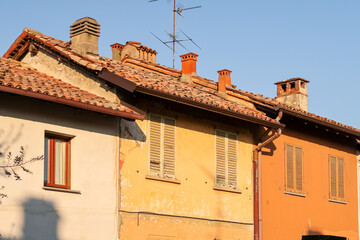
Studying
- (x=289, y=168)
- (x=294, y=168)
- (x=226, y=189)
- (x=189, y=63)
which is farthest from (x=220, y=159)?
(x=189, y=63)

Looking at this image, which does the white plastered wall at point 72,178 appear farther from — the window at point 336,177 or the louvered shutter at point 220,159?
the window at point 336,177

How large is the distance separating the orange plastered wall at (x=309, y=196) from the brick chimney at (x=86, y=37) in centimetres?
533

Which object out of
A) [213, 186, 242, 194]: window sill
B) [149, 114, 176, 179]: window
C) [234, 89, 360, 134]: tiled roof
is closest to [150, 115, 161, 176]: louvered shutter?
[149, 114, 176, 179]: window

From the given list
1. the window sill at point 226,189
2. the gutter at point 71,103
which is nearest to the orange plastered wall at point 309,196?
the window sill at point 226,189

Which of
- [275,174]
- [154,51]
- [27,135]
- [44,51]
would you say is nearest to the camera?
[27,135]

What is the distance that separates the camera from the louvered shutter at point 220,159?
1831 cm

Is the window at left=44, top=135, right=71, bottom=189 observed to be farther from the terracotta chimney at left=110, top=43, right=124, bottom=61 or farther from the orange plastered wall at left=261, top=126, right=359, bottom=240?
the terracotta chimney at left=110, top=43, right=124, bottom=61

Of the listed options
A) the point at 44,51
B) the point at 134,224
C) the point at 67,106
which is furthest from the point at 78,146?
the point at 44,51

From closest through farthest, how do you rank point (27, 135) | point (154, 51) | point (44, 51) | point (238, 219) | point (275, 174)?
point (27, 135), point (44, 51), point (238, 219), point (275, 174), point (154, 51)

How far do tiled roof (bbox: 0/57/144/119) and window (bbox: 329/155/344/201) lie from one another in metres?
8.54

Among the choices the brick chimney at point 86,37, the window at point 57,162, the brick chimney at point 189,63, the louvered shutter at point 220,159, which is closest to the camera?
the window at point 57,162

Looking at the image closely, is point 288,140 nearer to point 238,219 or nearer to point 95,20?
point 238,219

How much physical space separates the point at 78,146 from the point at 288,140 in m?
7.44

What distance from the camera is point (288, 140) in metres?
20.7
